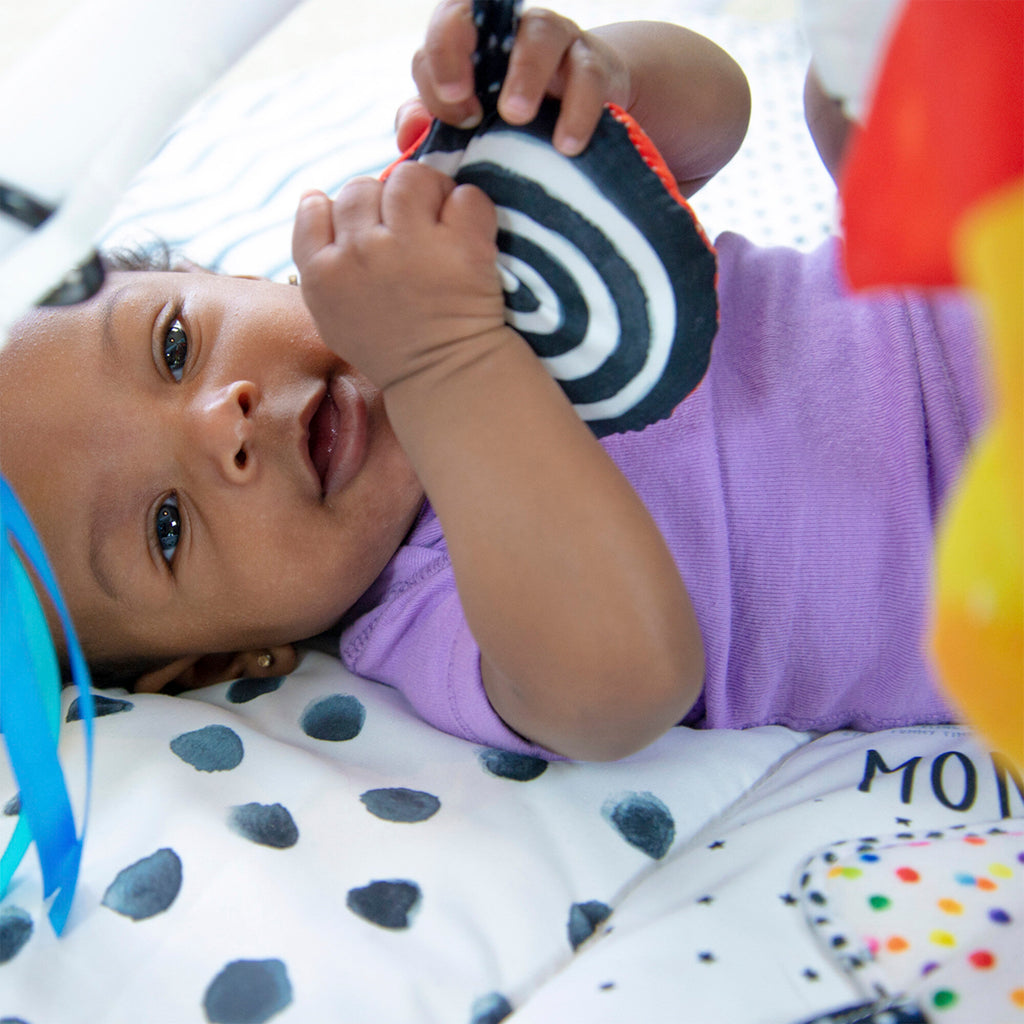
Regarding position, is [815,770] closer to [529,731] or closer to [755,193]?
[529,731]

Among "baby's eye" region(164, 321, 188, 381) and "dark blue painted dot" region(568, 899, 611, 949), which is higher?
"baby's eye" region(164, 321, 188, 381)

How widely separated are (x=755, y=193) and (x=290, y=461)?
2.20 ft

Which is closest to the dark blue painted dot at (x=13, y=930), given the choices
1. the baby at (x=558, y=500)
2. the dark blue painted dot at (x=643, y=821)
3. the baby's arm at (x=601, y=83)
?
the baby at (x=558, y=500)

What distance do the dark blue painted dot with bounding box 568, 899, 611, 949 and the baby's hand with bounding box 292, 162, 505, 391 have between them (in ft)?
1.10

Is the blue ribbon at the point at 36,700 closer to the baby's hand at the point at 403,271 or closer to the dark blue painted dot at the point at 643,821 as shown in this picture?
the baby's hand at the point at 403,271

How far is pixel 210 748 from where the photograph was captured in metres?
0.69

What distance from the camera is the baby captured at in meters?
0.54

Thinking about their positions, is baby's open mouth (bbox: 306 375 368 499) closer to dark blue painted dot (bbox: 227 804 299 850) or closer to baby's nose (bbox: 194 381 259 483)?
baby's nose (bbox: 194 381 259 483)

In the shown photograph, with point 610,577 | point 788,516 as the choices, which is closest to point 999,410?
point 610,577

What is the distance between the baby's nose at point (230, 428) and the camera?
65 centimetres

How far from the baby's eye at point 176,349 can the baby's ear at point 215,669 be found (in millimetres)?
260

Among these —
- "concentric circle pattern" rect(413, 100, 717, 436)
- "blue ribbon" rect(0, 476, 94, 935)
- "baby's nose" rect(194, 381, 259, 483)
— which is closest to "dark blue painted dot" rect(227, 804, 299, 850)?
"blue ribbon" rect(0, 476, 94, 935)

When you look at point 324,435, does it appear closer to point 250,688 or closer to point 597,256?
point 250,688

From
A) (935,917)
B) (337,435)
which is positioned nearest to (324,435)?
(337,435)
